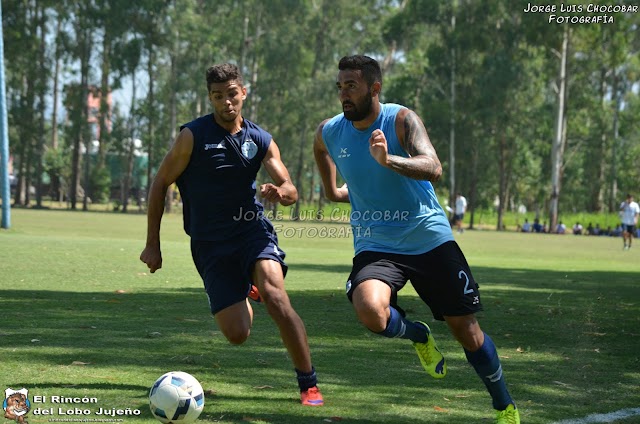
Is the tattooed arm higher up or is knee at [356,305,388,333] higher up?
the tattooed arm

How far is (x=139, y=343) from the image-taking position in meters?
9.34

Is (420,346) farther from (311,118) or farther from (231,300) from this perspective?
(311,118)

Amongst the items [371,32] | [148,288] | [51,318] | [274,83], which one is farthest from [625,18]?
[51,318]

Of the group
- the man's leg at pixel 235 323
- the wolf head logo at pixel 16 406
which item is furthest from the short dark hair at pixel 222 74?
the wolf head logo at pixel 16 406

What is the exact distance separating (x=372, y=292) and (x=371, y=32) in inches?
2686

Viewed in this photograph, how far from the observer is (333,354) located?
9203 mm

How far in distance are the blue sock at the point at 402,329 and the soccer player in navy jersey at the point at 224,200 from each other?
2.85 feet

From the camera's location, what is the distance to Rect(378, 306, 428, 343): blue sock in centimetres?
676

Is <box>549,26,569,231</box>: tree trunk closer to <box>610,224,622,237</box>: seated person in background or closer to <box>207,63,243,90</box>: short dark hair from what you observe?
<box>610,224,622,237</box>: seated person in background

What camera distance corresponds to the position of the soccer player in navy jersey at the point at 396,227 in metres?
6.42

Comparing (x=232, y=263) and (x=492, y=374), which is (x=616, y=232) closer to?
(x=232, y=263)

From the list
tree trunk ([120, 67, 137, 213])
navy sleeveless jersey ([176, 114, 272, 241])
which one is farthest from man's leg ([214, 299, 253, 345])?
tree trunk ([120, 67, 137, 213])

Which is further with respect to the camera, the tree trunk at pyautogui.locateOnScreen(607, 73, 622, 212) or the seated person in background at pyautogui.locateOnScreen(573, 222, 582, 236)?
the tree trunk at pyautogui.locateOnScreen(607, 73, 622, 212)

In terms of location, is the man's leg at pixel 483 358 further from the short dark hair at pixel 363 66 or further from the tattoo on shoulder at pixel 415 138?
the short dark hair at pixel 363 66
